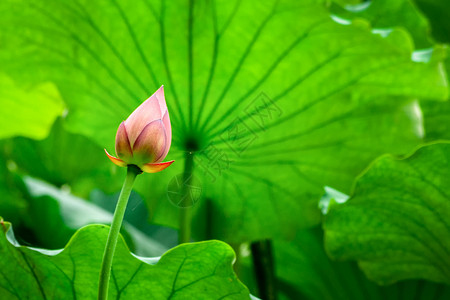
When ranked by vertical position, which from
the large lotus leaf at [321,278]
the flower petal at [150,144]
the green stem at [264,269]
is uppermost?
the flower petal at [150,144]

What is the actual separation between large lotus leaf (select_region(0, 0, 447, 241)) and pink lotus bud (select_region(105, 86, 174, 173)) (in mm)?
257

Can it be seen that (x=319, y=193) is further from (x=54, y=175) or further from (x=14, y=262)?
(x=54, y=175)

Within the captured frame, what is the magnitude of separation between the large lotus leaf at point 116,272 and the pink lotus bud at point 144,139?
0.11 meters

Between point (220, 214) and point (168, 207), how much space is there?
72 mm

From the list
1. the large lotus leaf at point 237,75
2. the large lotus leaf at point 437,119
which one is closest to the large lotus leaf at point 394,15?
the large lotus leaf at point 437,119

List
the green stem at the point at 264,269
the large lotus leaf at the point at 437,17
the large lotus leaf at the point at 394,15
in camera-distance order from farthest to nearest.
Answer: the large lotus leaf at the point at 437,17, the large lotus leaf at the point at 394,15, the green stem at the point at 264,269

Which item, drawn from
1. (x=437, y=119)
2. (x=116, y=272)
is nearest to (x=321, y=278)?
(x=437, y=119)

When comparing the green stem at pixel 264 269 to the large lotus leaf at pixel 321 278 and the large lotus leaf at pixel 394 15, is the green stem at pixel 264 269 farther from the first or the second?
the large lotus leaf at pixel 394 15

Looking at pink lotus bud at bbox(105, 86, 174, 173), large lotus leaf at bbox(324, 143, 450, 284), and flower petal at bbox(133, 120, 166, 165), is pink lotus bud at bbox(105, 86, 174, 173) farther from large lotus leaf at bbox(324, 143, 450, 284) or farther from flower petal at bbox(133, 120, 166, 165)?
large lotus leaf at bbox(324, 143, 450, 284)

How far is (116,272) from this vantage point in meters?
0.50

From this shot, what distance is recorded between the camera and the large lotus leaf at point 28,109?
957mm

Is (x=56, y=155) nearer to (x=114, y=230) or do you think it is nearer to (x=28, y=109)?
(x=28, y=109)

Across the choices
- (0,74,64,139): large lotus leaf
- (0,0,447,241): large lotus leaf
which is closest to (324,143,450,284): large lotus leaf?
(0,0,447,241): large lotus leaf

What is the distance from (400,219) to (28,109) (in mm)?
648
